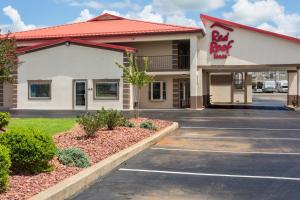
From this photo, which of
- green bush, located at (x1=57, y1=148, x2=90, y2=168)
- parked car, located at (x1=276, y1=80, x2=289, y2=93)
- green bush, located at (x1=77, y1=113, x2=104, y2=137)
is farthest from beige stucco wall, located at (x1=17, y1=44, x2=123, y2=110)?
parked car, located at (x1=276, y1=80, x2=289, y2=93)

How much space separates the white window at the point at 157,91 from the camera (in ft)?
115

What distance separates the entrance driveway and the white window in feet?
65.9

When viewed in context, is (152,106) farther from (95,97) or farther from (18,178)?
(18,178)

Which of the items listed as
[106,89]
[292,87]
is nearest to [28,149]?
[106,89]

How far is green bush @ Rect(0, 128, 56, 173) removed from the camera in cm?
767

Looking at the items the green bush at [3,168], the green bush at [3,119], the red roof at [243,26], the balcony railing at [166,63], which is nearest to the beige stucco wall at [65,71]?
the balcony railing at [166,63]

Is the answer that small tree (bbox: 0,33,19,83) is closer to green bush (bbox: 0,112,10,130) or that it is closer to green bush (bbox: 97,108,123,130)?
green bush (bbox: 0,112,10,130)

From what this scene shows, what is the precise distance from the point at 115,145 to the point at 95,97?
2189 cm

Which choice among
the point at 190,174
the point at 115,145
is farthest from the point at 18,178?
the point at 115,145

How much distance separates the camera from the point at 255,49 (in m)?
33.3

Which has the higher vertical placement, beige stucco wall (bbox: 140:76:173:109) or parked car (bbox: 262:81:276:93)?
parked car (bbox: 262:81:276:93)

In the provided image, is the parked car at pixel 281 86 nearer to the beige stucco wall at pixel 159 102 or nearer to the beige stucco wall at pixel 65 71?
the beige stucco wall at pixel 159 102

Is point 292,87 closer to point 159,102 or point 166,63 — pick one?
point 166,63

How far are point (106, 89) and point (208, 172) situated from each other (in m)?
24.5
